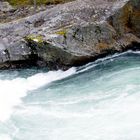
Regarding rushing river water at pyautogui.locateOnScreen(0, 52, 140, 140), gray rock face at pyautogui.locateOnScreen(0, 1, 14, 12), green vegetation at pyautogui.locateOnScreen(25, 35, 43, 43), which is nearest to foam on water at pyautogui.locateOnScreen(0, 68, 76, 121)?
rushing river water at pyautogui.locateOnScreen(0, 52, 140, 140)

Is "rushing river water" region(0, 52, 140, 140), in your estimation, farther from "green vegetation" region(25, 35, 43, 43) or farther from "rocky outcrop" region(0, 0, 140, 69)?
"green vegetation" region(25, 35, 43, 43)

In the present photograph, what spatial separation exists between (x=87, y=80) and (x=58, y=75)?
1917 mm

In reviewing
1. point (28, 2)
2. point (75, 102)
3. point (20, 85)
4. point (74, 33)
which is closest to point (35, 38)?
point (74, 33)

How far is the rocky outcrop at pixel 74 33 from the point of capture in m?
23.9

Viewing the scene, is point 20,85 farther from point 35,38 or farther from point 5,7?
point 5,7

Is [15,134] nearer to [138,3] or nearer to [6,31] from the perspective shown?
[6,31]

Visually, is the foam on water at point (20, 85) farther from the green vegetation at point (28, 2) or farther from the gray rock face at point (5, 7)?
the gray rock face at point (5, 7)

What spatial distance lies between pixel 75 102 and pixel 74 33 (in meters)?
5.17

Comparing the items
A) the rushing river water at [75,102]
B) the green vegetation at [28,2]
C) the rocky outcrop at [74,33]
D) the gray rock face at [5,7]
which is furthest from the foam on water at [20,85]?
the gray rock face at [5,7]

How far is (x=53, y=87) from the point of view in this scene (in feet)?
73.7

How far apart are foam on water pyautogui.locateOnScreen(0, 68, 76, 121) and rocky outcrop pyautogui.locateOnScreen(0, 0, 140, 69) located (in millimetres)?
666

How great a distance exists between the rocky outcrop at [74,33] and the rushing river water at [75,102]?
2.05ft

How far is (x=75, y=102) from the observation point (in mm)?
19938

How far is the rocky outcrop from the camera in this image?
78.3 feet
